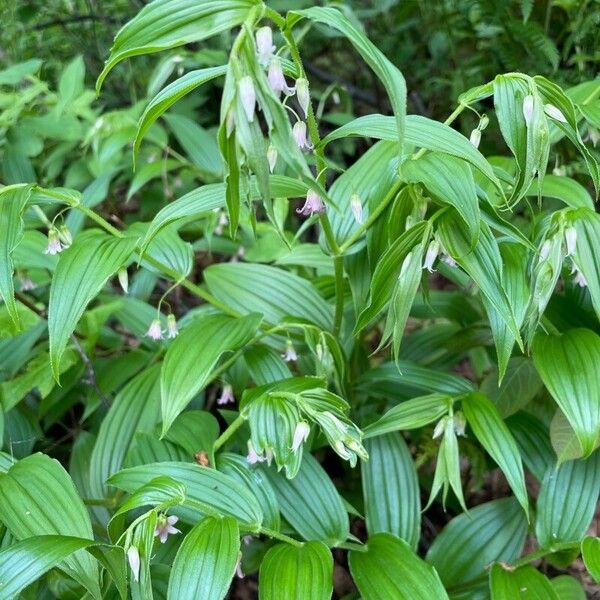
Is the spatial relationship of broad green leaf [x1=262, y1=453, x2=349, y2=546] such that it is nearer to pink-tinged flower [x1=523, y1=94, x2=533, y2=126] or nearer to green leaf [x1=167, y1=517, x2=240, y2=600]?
green leaf [x1=167, y1=517, x2=240, y2=600]

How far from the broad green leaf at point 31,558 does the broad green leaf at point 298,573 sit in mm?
341

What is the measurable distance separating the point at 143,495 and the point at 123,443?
0.57 metres

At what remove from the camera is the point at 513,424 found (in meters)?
1.73

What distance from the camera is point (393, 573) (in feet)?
4.50

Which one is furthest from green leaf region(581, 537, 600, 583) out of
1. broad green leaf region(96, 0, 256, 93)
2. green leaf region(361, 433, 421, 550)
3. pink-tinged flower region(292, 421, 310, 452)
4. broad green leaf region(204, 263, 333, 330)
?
broad green leaf region(96, 0, 256, 93)

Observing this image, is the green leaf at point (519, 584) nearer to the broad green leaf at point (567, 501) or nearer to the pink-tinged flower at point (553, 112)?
the broad green leaf at point (567, 501)

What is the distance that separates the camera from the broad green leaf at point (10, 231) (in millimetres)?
1260

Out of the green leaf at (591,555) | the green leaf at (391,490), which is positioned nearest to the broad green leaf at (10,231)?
the green leaf at (391,490)

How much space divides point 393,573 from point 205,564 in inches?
16.0

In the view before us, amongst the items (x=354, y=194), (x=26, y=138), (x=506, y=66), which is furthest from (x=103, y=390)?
(x=506, y=66)

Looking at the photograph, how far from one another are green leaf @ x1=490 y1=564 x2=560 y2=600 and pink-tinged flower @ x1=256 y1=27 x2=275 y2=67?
1105mm

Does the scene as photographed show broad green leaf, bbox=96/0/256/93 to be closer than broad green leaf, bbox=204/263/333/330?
Yes

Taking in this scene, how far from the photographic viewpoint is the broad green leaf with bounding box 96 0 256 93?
0.93 meters

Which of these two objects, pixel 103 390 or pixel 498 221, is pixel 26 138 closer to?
pixel 103 390
